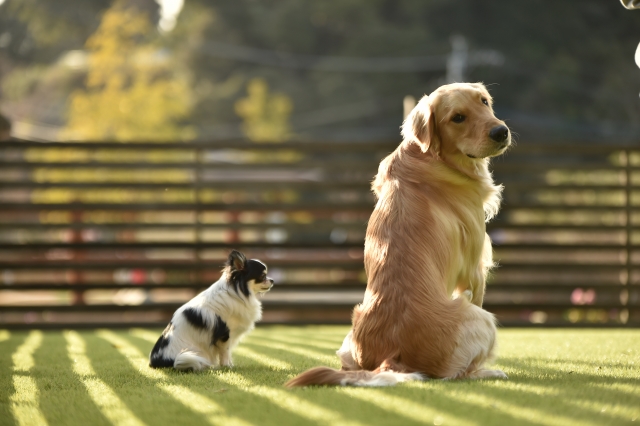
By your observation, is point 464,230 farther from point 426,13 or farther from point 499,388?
point 426,13

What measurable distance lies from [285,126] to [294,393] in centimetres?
3056

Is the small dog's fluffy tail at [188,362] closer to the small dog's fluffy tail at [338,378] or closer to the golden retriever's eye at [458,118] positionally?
the small dog's fluffy tail at [338,378]

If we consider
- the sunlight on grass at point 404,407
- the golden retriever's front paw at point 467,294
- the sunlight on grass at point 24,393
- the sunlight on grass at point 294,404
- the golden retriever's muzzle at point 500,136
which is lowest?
the sunlight on grass at point 24,393

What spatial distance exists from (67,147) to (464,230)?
4450 millimetres

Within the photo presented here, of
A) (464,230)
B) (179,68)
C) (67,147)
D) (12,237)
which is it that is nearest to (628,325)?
(464,230)

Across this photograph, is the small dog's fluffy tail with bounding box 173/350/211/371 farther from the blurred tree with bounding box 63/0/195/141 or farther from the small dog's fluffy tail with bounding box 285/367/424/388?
the blurred tree with bounding box 63/0/195/141

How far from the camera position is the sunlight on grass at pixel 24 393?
103 inches

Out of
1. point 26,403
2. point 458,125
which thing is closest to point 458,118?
point 458,125

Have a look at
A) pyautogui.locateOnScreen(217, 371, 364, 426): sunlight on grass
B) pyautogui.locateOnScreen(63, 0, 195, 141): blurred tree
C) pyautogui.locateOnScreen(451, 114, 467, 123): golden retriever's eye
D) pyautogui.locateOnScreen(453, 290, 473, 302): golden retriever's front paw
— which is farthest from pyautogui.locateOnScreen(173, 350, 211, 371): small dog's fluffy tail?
pyautogui.locateOnScreen(63, 0, 195, 141): blurred tree

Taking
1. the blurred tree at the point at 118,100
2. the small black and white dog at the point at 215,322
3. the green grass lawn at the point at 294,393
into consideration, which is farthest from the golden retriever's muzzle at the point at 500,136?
the blurred tree at the point at 118,100

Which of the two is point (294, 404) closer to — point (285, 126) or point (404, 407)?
point (404, 407)

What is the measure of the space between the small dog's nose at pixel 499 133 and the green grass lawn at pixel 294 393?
110cm

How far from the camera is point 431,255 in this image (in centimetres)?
316

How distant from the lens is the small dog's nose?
3.31 meters
